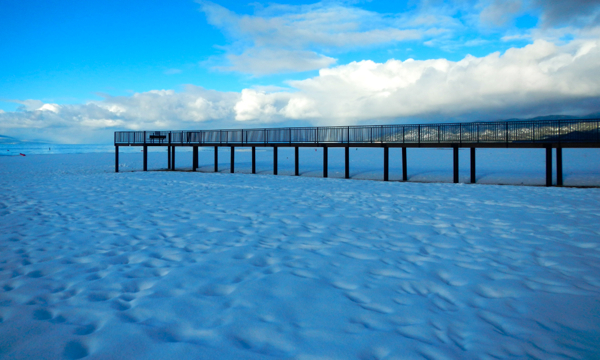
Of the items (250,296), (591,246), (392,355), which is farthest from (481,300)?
(591,246)

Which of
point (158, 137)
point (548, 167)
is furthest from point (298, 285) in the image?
point (158, 137)

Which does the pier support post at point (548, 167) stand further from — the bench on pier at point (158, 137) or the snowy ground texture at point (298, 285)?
the bench on pier at point (158, 137)

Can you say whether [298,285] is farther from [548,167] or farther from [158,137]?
[158,137]

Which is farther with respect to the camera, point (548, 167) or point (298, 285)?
point (548, 167)

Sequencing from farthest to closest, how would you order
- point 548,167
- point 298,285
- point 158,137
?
point 158,137, point 548,167, point 298,285

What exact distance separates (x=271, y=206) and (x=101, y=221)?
16.9 ft

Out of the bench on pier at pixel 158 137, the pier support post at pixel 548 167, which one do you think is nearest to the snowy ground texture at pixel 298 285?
the pier support post at pixel 548 167

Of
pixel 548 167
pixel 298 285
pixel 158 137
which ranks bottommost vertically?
pixel 298 285

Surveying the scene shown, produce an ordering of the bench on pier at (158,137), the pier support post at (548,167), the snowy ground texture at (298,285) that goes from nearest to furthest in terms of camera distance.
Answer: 1. the snowy ground texture at (298,285)
2. the pier support post at (548,167)
3. the bench on pier at (158,137)

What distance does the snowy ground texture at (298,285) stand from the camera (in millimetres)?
3832

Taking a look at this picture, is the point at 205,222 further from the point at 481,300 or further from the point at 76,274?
the point at 481,300

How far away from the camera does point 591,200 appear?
13977 mm

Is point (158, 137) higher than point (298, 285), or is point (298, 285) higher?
point (158, 137)

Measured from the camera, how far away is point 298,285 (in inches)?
214
